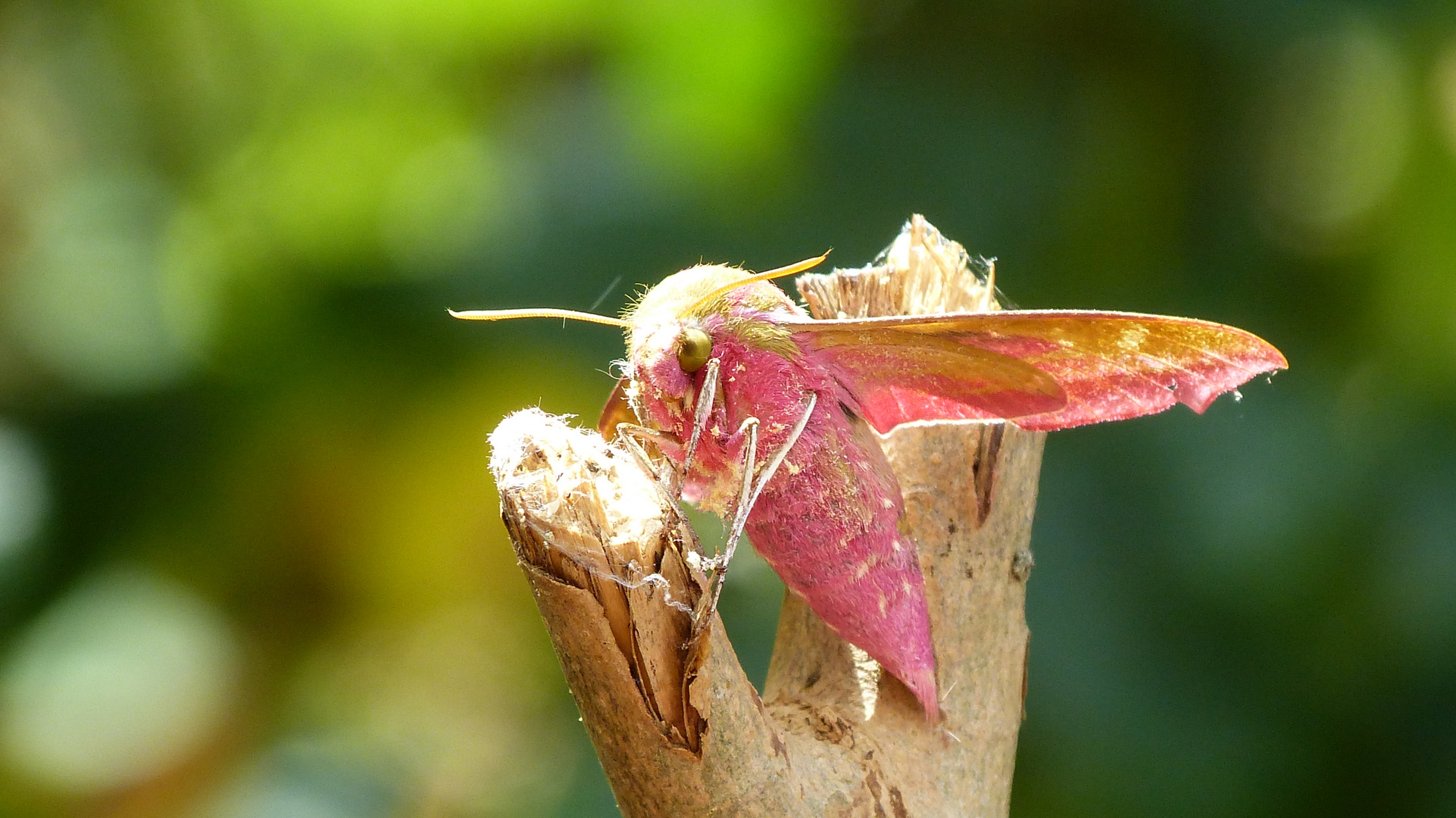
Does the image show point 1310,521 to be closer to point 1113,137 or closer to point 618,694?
point 1113,137

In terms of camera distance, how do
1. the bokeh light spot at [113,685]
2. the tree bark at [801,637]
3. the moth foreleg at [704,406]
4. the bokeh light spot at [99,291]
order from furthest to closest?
the bokeh light spot at [99,291] → the bokeh light spot at [113,685] → the moth foreleg at [704,406] → the tree bark at [801,637]

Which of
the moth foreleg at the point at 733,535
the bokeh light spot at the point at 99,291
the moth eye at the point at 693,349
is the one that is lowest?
the bokeh light spot at the point at 99,291

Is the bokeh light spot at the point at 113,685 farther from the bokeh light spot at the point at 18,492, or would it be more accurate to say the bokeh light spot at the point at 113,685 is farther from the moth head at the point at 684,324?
the moth head at the point at 684,324

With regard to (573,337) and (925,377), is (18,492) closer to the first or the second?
(573,337)

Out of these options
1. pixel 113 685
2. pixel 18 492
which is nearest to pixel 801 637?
pixel 113 685

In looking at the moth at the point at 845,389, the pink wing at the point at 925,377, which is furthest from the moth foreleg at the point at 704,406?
the pink wing at the point at 925,377

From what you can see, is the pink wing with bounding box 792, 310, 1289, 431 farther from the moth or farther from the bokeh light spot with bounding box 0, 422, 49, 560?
the bokeh light spot with bounding box 0, 422, 49, 560

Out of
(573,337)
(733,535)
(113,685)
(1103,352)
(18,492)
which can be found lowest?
(113,685)

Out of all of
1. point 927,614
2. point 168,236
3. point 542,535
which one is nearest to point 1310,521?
point 927,614

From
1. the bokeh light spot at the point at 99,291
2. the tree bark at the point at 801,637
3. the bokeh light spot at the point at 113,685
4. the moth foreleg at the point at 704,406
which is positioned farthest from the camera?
the bokeh light spot at the point at 99,291
